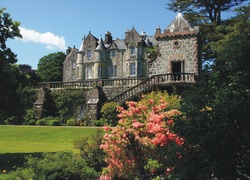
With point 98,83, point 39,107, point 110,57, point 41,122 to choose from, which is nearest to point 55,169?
point 41,122

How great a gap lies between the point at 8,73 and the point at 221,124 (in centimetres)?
987

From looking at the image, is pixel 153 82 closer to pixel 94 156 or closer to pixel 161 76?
pixel 161 76

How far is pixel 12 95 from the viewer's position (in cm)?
1311

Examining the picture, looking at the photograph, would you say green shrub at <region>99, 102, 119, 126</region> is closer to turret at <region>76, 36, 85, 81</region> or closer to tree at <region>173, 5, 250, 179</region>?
tree at <region>173, 5, 250, 179</region>

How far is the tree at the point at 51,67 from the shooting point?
64.2m

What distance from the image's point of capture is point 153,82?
26609 mm

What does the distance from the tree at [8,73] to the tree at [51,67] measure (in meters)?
51.3

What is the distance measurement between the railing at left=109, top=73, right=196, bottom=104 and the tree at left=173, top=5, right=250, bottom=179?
66.0 ft

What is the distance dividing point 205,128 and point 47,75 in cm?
6204

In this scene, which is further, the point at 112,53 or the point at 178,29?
the point at 112,53

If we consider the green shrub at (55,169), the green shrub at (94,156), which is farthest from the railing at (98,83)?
the green shrub at (55,169)

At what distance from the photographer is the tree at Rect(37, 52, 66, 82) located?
64.2 meters

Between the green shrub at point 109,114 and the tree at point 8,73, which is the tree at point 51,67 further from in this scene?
the tree at point 8,73

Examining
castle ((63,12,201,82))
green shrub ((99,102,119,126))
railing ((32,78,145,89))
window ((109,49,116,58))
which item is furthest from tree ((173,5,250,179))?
window ((109,49,116,58))
